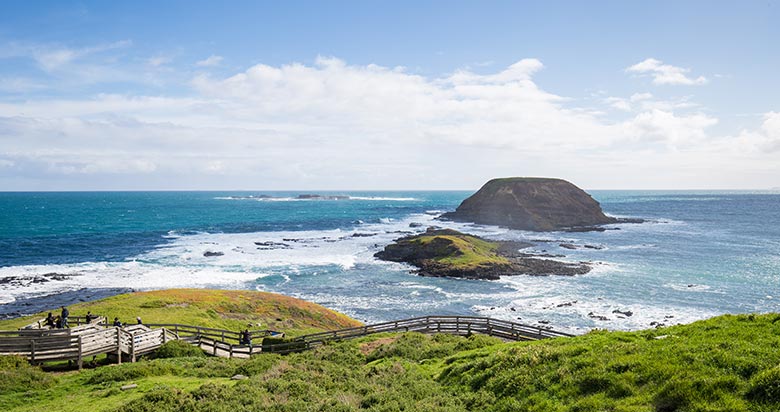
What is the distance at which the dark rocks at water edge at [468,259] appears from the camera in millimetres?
65375

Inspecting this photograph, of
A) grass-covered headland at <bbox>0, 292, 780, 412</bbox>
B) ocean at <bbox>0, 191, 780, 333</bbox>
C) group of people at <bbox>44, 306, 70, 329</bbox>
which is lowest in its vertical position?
ocean at <bbox>0, 191, 780, 333</bbox>

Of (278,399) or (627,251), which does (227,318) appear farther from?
(627,251)

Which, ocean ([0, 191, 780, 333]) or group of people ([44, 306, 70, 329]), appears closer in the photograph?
group of people ([44, 306, 70, 329])

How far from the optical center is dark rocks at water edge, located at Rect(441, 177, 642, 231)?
128m

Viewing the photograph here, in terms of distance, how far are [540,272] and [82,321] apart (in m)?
56.2

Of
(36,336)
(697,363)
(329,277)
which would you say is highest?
(697,363)

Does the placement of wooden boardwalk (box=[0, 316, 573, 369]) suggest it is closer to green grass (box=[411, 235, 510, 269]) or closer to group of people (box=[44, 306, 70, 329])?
group of people (box=[44, 306, 70, 329])

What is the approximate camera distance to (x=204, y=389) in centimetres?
A: 1520

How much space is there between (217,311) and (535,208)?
11372 centimetres

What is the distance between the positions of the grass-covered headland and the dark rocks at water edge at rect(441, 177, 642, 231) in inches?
4294

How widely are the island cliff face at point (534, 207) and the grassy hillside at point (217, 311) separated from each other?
9152 centimetres

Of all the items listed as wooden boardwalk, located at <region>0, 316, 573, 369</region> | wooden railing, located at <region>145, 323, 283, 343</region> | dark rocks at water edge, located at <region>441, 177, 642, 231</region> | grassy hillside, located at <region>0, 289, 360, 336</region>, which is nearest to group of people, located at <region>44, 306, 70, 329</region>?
wooden boardwalk, located at <region>0, 316, 573, 369</region>

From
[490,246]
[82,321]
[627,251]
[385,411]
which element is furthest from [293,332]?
[627,251]

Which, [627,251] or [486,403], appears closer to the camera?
[486,403]
